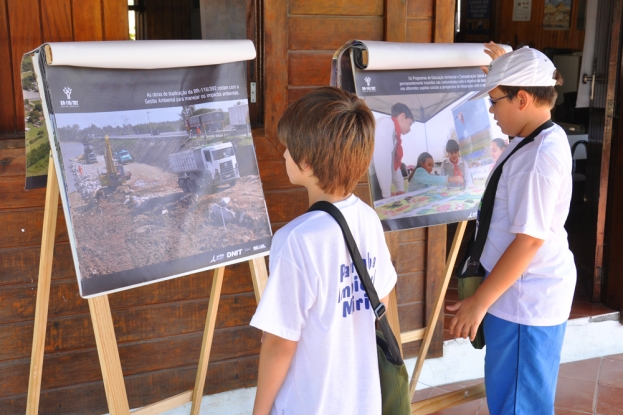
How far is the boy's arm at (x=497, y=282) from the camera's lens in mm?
2115

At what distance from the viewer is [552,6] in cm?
815

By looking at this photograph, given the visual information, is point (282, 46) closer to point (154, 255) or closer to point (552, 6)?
point (154, 255)

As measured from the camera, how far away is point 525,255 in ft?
6.95

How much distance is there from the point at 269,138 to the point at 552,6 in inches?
246

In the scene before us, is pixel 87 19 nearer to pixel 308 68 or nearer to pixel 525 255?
pixel 308 68

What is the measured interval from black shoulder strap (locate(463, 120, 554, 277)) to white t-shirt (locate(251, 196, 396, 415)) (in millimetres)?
640

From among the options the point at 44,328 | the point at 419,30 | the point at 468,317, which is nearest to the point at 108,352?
the point at 44,328

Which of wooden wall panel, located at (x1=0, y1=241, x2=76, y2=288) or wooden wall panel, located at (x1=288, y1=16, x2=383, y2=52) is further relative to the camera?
wooden wall panel, located at (x1=288, y1=16, x2=383, y2=52)

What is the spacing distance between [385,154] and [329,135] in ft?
3.50

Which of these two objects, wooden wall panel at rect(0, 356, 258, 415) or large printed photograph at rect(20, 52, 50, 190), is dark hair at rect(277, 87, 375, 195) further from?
wooden wall panel at rect(0, 356, 258, 415)

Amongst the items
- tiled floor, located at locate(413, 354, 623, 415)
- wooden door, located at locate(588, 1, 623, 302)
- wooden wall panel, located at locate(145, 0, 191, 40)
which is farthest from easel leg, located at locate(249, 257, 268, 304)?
wooden wall panel, located at locate(145, 0, 191, 40)

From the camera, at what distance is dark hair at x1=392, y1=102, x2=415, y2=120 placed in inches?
105

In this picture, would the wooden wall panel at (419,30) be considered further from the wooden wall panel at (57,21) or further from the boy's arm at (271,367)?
the boy's arm at (271,367)

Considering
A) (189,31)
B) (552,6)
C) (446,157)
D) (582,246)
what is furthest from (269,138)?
(552,6)
